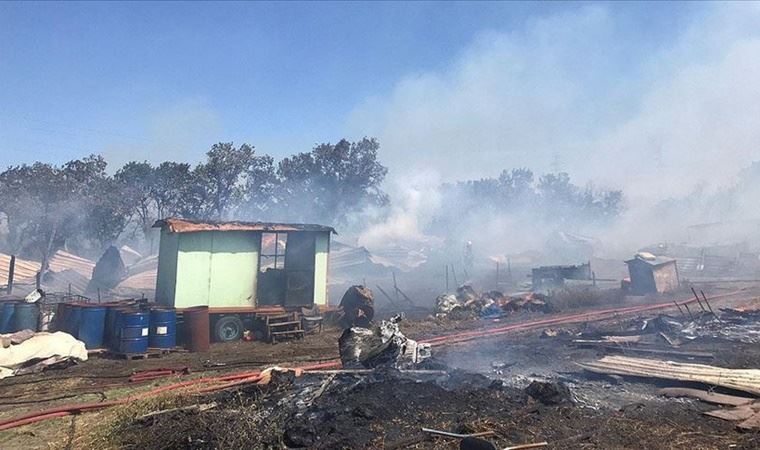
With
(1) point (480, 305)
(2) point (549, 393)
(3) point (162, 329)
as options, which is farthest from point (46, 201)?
(2) point (549, 393)

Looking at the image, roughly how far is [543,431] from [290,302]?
1095cm

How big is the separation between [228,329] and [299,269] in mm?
3073

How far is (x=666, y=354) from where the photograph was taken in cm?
1016

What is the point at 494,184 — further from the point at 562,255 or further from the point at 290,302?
the point at 290,302

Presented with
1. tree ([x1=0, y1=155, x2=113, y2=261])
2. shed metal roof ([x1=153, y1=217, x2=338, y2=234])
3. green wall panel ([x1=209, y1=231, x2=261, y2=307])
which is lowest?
green wall panel ([x1=209, y1=231, x2=261, y2=307])

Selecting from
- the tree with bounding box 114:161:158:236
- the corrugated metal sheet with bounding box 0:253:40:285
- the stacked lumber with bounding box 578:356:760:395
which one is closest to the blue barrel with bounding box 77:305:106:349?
the stacked lumber with bounding box 578:356:760:395

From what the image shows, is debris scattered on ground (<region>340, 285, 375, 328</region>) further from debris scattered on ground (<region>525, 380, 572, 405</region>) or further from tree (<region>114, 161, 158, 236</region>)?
tree (<region>114, 161, 158, 236</region>)

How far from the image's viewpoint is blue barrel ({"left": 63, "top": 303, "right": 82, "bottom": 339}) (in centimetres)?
1188

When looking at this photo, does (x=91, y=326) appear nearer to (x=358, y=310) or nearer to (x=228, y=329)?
(x=228, y=329)

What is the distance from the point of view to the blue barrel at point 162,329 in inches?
465

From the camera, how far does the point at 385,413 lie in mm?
6344

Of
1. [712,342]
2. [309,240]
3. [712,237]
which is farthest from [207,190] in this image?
[712,237]

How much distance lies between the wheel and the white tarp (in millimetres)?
3417

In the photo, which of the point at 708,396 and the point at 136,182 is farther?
the point at 136,182
